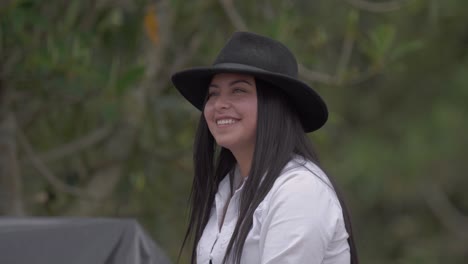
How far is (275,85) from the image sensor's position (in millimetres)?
2812

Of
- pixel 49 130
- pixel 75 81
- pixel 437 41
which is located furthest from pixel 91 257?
pixel 437 41

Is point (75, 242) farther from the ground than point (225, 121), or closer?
closer

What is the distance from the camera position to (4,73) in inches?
186

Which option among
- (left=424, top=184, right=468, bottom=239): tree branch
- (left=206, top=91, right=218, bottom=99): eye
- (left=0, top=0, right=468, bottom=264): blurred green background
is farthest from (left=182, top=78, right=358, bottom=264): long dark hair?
(left=424, top=184, right=468, bottom=239): tree branch

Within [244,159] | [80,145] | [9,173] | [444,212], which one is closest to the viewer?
[244,159]

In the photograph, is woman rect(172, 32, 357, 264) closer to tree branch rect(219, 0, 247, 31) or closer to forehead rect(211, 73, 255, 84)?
forehead rect(211, 73, 255, 84)

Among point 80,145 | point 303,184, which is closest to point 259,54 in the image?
point 303,184

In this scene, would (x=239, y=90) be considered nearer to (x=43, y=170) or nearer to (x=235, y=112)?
(x=235, y=112)

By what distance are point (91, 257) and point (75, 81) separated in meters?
1.82

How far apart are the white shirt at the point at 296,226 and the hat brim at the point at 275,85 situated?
15 cm

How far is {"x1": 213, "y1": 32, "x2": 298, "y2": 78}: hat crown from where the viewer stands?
9.19 feet

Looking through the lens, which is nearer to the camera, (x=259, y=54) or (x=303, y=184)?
(x=303, y=184)

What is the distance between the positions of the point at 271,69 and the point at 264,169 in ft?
0.84

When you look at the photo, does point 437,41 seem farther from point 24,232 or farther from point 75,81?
point 24,232
